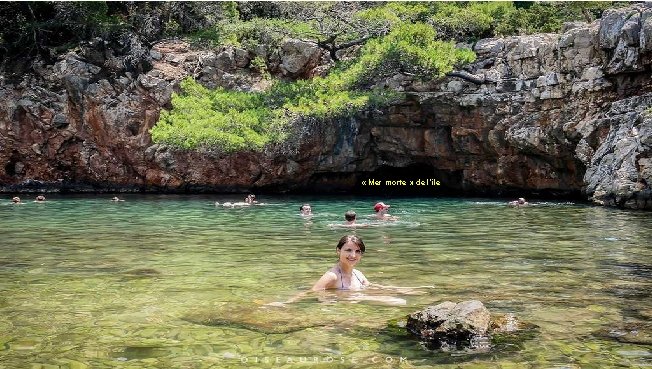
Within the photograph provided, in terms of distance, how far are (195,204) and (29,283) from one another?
56.4 feet

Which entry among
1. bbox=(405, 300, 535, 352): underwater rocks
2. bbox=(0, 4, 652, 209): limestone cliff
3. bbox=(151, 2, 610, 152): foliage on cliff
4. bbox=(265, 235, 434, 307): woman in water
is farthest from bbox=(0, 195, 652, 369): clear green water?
bbox=(151, 2, 610, 152): foliage on cliff

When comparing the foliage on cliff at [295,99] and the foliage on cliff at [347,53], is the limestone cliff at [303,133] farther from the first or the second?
the foliage on cliff at [295,99]

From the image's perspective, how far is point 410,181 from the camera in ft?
137

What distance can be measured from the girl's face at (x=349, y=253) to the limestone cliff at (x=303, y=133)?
2024 centimetres

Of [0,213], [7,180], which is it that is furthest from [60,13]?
[0,213]

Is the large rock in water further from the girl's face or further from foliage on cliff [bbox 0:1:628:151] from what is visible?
foliage on cliff [bbox 0:1:628:151]

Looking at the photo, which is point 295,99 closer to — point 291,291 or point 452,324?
point 291,291

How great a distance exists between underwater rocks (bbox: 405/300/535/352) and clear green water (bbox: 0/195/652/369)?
0.16 m

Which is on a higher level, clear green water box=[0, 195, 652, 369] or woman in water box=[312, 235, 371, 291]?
woman in water box=[312, 235, 371, 291]

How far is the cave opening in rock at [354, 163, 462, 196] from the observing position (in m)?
34.9

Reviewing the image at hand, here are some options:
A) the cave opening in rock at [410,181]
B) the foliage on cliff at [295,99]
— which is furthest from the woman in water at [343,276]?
the cave opening in rock at [410,181]

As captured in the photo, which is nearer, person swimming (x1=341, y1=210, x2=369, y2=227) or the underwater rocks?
the underwater rocks

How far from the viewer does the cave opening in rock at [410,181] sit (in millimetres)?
34906

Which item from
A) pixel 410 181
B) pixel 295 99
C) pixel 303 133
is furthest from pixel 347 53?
pixel 410 181
